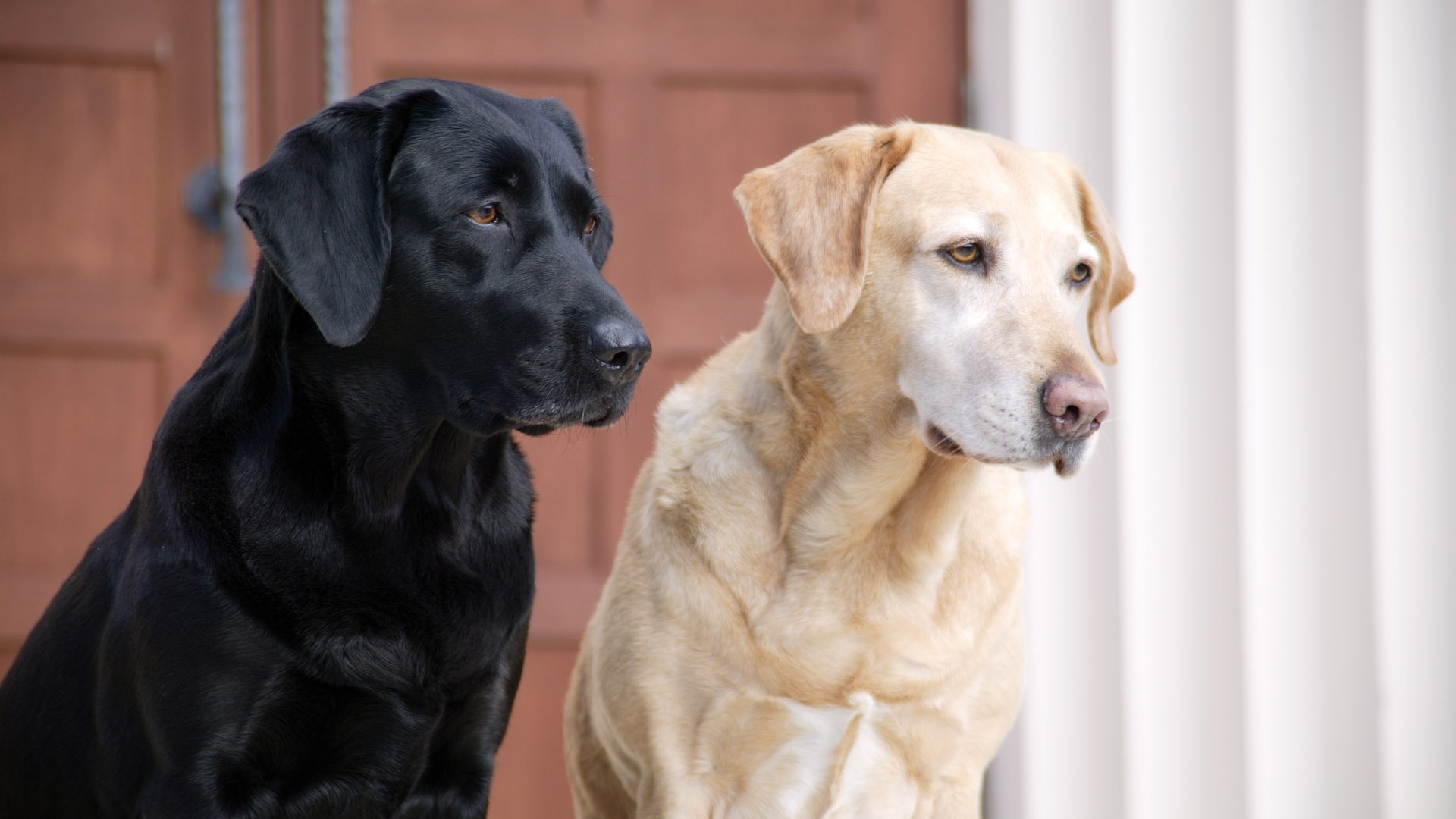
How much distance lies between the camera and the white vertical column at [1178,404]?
2785 mm

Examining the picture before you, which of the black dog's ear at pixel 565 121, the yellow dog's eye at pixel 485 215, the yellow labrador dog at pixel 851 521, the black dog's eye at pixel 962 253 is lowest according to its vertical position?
the yellow labrador dog at pixel 851 521

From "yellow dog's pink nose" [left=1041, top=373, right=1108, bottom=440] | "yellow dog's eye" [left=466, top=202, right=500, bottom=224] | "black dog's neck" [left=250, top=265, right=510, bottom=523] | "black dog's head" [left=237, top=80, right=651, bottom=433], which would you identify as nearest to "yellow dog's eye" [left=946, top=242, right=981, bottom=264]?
"yellow dog's pink nose" [left=1041, top=373, right=1108, bottom=440]

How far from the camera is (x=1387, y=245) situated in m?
2.65

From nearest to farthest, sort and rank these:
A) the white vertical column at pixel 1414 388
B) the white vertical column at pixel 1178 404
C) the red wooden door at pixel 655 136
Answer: the white vertical column at pixel 1414 388 < the white vertical column at pixel 1178 404 < the red wooden door at pixel 655 136

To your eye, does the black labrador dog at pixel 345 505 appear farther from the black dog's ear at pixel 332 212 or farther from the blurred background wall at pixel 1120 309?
the blurred background wall at pixel 1120 309

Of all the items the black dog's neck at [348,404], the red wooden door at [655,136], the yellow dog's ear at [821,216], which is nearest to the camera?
the black dog's neck at [348,404]

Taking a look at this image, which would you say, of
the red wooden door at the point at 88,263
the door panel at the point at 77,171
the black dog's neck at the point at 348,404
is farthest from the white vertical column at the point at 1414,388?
the door panel at the point at 77,171

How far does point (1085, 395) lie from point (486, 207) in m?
0.85

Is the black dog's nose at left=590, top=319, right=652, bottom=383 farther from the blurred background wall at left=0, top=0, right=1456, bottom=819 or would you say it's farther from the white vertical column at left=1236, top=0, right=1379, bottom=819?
the white vertical column at left=1236, top=0, right=1379, bottom=819

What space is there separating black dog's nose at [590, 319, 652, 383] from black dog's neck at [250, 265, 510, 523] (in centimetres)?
26

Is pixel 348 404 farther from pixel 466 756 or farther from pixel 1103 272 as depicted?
pixel 1103 272

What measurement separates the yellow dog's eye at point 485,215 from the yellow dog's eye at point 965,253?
2.19 ft

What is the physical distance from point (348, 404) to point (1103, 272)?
4.16 feet

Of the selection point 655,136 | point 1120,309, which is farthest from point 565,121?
point 1120,309
